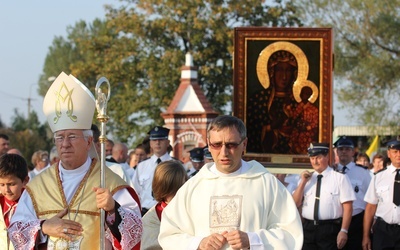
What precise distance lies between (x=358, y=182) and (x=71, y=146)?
688 centimetres

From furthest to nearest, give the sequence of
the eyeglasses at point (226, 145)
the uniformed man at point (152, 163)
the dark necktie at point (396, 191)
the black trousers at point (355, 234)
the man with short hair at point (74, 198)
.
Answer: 1. the uniformed man at point (152, 163)
2. the black trousers at point (355, 234)
3. the dark necktie at point (396, 191)
4. the man with short hair at point (74, 198)
5. the eyeglasses at point (226, 145)

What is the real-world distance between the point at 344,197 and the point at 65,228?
5937mm

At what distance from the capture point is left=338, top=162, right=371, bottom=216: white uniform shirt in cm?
1307

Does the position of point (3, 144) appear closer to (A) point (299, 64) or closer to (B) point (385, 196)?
(A) point (299, 64)

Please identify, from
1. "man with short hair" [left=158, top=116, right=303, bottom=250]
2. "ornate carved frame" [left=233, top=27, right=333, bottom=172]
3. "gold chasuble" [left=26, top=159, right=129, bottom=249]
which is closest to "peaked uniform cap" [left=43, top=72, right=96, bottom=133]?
"gold chasuble" [left=26, top=159, right=129, bottom=249]

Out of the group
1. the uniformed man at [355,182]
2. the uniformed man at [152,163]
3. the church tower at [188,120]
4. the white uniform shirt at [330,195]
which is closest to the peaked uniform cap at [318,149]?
the white uniform shirt at [330,195]

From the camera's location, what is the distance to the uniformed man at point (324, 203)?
12.0 meters

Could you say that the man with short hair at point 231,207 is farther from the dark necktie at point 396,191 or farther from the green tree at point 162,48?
the green tree at point 162,48

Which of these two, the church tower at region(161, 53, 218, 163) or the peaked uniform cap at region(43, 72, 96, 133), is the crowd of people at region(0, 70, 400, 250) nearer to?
the peaked uniform cap at region(43, 72, 96, 133)

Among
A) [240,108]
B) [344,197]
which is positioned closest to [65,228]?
[344,197]

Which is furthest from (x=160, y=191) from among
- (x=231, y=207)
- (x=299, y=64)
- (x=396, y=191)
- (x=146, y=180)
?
(x=299, y=64)

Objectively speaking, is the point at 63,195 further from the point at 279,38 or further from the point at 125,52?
the point at 125,52

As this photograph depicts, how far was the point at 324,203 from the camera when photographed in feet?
39.7

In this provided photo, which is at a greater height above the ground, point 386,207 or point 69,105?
point 69,105
